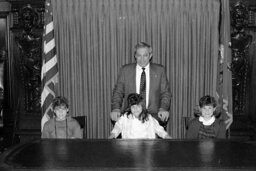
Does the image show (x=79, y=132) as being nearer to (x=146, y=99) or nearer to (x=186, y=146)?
(x=146, y=99)

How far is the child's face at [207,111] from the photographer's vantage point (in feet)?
15.0

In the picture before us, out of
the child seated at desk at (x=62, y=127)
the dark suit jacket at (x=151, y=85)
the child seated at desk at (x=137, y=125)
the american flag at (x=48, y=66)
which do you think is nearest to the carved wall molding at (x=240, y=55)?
the dark suit jacket at (x=151, y=85)

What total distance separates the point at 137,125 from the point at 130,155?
1.37m

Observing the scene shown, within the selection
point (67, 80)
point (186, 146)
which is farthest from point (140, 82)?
point (186, 146)

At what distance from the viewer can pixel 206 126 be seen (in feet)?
15.1

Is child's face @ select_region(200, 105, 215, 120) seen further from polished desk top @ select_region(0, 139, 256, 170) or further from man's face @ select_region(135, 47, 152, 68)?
man's face @ select_region(135, 47, 152, 68)

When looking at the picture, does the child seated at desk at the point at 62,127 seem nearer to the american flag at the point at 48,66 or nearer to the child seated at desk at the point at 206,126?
the american flag at the point at 48,66

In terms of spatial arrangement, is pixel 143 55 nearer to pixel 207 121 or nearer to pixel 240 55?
pixel 207 121

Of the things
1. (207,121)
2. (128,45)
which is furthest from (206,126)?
(128,45)

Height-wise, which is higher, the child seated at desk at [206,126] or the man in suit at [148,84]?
the man in suit at [148,84]

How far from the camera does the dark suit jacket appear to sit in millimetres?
5465

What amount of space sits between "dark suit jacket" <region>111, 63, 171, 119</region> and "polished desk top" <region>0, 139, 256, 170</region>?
156 centimetres

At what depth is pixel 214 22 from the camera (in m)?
5.84

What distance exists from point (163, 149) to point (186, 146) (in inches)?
9.2
